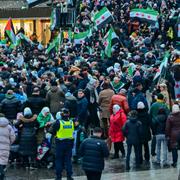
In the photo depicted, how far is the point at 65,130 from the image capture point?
21516 mm

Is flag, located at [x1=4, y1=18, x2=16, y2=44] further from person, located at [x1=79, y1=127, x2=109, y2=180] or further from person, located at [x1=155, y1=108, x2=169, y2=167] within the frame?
person, located at [x1=79, y1=127, x2=109, y2=180]

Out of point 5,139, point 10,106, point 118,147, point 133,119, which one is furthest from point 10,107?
point 5,139

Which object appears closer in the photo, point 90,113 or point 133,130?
point 133,130

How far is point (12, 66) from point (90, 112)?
27.5 ft

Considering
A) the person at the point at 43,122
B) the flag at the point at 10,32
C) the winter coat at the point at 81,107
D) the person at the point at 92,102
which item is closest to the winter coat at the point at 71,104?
the winter coat at the point at 81,107

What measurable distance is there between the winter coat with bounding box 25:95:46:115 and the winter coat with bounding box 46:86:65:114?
0.84 metres

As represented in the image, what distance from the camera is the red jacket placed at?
24.3m

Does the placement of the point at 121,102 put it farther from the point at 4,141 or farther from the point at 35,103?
the point at 4,141

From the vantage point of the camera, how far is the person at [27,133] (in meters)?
23.5

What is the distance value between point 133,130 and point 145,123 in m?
0.82

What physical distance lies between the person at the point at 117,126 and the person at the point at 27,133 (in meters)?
1.88

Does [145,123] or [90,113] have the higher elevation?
[145,123]

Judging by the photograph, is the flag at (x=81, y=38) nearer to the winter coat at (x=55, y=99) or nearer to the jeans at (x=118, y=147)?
the winter coat at (x=55, y=99)

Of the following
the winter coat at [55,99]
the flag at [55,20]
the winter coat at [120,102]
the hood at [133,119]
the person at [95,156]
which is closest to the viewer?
the person at [95,156]
